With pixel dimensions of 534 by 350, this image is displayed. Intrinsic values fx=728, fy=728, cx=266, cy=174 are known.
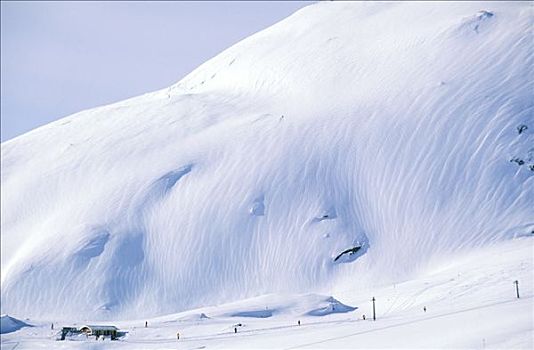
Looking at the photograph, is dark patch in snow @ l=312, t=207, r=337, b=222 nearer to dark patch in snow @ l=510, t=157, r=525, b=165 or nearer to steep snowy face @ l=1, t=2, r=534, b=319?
steep snowy face @ l=1, t=2, r=534, b=319

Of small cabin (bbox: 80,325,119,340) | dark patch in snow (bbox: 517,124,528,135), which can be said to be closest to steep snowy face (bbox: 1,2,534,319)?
dark patch in snow (bbox: 517,124,528,135)

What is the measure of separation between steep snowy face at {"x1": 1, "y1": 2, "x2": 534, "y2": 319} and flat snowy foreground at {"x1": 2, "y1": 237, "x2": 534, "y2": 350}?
726 centimetres

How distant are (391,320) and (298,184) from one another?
4595 cm

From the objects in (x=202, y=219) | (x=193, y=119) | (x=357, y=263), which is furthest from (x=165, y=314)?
(x=193, y=119)

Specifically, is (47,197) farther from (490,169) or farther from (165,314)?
(490,169)

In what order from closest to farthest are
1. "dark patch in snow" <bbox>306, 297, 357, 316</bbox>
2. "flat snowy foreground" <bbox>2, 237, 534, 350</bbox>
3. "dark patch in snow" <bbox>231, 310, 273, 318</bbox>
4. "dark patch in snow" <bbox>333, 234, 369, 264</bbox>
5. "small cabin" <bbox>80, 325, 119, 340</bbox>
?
"flat snowy foreground" <bbox>2, 237, 534, 350</bbox> → "small cabin" <bbox>80, 325, 119, 340</bbox> → "dark patch in snow" <bbox>306, 297, 357, 316</bbox> → "dark patch in snow" <bbox>231, 310, 273, 318</bbox> → "dark patch in snow" <bbox>333, 234, 369, 264</bbox>

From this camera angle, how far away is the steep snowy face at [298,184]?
283 ft

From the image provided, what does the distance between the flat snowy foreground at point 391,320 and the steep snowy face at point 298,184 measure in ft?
23.8

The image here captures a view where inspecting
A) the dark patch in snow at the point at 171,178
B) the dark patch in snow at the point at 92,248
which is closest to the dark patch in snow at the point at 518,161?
the dark patch in snow at the point at 171,178

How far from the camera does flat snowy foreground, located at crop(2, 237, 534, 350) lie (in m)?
38.6

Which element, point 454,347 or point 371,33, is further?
point 371,33

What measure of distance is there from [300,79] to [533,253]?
199 ft

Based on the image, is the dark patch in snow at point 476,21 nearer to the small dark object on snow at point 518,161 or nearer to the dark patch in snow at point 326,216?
the small dark object on snow at point 518,161

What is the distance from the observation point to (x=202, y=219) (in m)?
94.8
